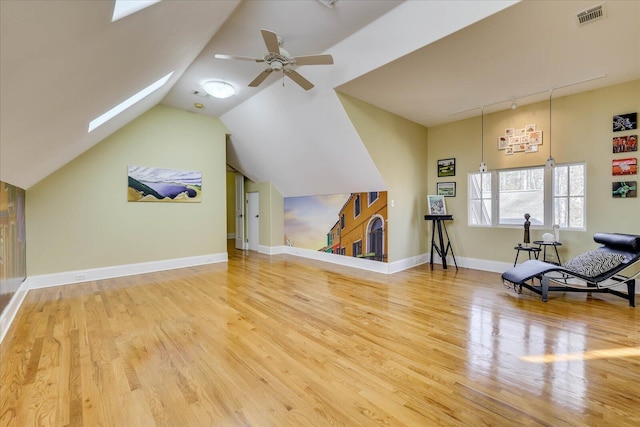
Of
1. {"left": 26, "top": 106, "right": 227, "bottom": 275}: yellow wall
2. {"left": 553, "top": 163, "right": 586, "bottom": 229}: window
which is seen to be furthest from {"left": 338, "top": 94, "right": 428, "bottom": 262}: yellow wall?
{"left": 26, "top": 106, "right": 227, "bottom": 275}: yellow wall

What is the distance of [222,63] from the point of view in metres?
3.79

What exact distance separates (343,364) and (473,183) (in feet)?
15.8

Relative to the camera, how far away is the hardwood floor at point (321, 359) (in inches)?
Answer: 64.8

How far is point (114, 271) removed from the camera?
4895 millimetres

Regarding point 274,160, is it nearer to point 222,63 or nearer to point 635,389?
point 222,63

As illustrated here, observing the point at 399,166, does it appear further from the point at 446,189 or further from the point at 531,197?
the point at 531,197

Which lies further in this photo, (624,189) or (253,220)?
(253,220)

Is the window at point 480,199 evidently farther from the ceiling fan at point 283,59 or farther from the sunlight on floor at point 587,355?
the ceiling fan at point 283,59

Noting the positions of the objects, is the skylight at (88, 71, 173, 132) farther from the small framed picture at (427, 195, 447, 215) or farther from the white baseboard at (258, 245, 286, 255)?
the small framed picture at (427, 195, 447, 215)

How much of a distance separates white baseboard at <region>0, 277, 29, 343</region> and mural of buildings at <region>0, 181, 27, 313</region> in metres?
0.07

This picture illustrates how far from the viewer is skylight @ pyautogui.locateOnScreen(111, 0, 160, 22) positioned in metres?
1.53

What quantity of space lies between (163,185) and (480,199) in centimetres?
641

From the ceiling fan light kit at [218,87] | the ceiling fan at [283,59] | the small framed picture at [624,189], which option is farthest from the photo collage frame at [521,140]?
the ceiling fan light kit at [218,87]

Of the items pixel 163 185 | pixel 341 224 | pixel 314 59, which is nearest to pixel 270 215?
pixel 341 224
